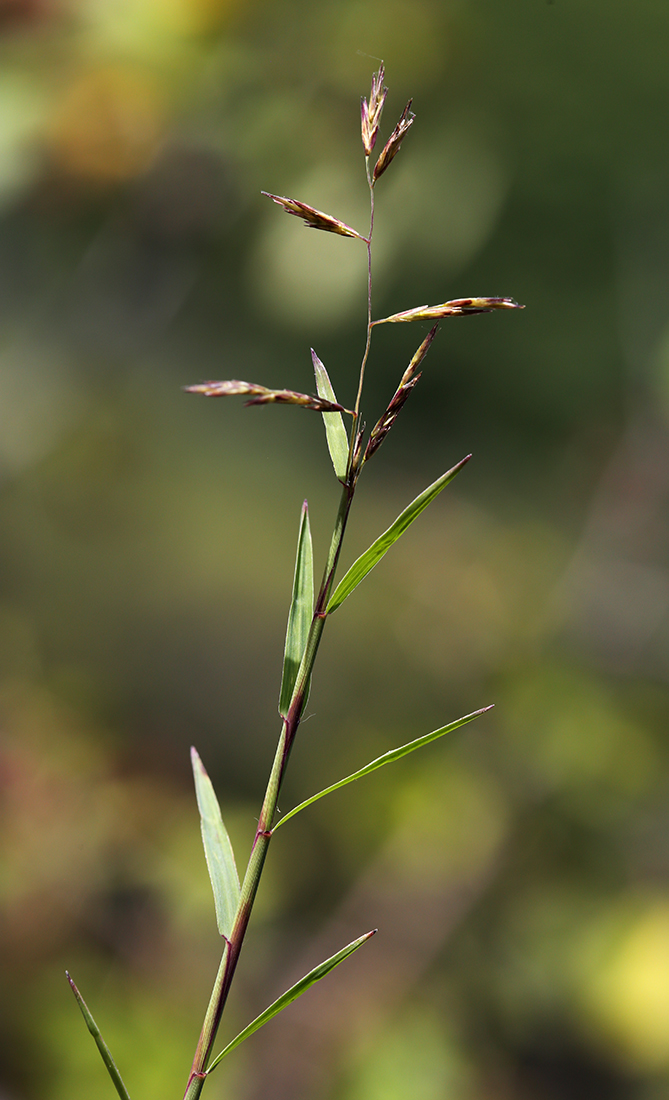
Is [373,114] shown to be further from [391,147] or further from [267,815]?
[267,815]

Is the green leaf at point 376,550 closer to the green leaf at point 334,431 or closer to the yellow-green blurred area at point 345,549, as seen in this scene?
the green leaf at point 334,431

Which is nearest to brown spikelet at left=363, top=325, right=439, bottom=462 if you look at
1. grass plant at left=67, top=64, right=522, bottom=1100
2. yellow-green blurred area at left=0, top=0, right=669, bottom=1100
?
grass plant at left=67, top=64, right=522, bottom=1100

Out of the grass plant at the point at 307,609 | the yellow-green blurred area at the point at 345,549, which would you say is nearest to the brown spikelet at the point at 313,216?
the grass plant at the point at 307,609

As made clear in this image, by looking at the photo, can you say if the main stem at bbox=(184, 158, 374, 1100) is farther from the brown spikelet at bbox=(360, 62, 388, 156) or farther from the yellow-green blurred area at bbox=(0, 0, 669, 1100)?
the yellow-green blurred area at bbox=(0, 0, 669, 1100)

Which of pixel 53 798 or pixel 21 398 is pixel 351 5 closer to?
pixel 21 398

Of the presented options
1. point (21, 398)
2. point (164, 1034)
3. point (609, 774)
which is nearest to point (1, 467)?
point (21, 398)

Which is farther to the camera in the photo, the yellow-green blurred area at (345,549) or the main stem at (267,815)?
the yellow-green blurred area at (345,549)
